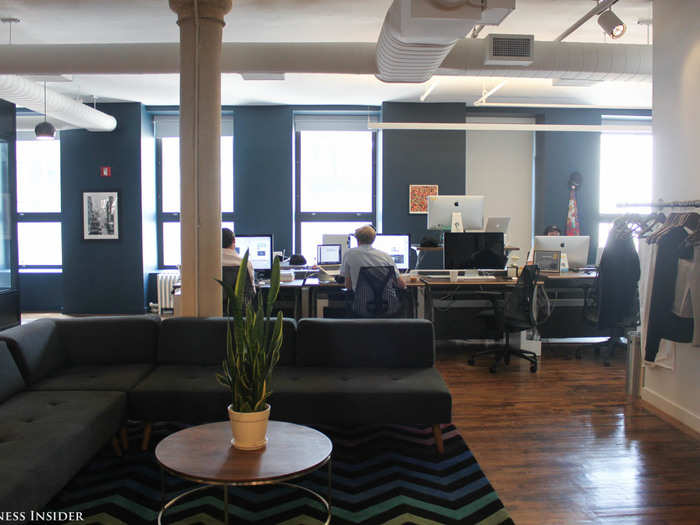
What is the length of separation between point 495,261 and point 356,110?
13.1 ft

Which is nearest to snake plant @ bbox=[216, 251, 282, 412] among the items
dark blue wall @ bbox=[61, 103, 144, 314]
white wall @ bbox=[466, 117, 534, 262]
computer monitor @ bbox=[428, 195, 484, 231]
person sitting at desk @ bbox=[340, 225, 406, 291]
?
person sitting at desk @ bbox=[340, 225, 406, 291]

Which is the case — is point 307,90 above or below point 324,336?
above

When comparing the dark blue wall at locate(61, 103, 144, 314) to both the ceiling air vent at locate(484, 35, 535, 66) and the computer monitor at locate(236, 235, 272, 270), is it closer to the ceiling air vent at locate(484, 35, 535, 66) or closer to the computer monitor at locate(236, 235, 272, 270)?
the computer monitor at locate(236, 235, 272, 270)

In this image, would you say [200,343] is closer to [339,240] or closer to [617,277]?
[339,240]

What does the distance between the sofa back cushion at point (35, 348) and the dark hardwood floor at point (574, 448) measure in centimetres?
260

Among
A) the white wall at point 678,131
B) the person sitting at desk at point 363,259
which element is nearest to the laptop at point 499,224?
the person sitting at desk at point 363,259

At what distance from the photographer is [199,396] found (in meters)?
3.10

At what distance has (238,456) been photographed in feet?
7.42

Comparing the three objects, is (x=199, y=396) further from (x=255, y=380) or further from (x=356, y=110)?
(x=356, y=110)

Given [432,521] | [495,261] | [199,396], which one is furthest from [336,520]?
[495,261]

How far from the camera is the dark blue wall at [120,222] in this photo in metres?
8.52

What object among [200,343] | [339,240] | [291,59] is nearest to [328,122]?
[339,240]

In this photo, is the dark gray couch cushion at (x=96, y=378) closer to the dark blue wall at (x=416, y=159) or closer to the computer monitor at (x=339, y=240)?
the computer monitor at (x=339, y=240)

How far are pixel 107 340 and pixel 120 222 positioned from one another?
5.34 meters
